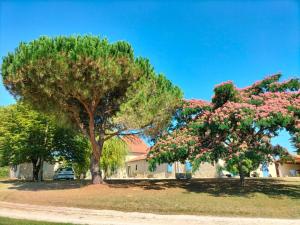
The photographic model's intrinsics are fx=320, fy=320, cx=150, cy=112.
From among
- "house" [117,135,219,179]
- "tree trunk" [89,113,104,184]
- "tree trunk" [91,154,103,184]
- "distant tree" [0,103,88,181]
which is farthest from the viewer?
"house" [117,135,219,179]

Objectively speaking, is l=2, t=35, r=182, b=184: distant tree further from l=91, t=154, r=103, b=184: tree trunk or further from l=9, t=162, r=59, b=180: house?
l=9, t=162, r=59, b=180: house

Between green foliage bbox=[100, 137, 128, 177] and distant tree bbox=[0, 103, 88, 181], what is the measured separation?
515 centimetres

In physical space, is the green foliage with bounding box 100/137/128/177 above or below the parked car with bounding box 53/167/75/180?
above

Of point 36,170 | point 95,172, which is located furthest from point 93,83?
point 36,170

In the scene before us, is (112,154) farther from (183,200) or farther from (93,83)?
(183,200)

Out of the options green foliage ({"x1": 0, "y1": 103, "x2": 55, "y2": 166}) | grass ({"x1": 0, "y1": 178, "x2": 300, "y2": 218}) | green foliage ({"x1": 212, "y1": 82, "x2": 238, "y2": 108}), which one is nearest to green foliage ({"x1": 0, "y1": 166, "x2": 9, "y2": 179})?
green foliage ({"x1": 0, "y1": 103, "x2": 55, "y2": 166})

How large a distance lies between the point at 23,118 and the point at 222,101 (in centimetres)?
2028

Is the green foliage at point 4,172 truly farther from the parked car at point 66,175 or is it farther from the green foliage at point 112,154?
the green foliage at point 112,154

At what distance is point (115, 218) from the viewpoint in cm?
1173

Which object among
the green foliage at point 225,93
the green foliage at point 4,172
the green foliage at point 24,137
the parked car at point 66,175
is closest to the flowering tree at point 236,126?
the green foliage at point 225,93

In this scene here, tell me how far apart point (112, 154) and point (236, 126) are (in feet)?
78.2

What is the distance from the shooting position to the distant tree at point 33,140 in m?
29.7

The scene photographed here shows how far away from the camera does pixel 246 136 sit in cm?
1791

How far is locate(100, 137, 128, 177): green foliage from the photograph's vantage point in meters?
38.1
